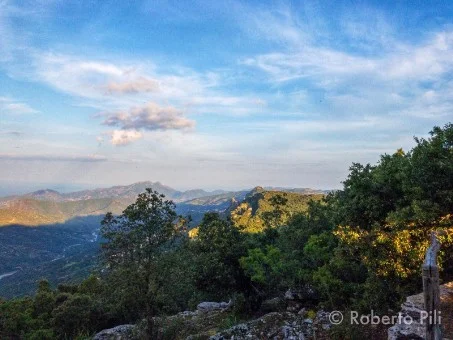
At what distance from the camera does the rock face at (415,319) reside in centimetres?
974

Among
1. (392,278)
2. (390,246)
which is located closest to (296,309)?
(392,278)

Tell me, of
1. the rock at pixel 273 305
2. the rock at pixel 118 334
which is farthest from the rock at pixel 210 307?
the rock at pixel 118 334

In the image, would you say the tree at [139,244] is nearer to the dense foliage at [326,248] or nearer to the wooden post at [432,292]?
the dense foliage at [326,248]

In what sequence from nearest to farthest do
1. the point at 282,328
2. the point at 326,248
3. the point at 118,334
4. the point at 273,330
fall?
the point at 282,328 → the point at 273,330 → the point at 326,248 → the point at 118,334

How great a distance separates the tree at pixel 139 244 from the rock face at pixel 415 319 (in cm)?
1101

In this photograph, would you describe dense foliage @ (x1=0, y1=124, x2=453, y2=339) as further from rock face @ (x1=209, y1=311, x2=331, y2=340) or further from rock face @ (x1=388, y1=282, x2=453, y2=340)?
rock face @ (x1=388, y1=282, x2=453, y2=340)

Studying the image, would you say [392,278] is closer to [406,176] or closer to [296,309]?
[406,176]

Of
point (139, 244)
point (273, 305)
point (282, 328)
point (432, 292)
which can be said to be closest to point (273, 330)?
point (282, 328)

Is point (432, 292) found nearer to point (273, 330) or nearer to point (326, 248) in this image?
point (273, 330)

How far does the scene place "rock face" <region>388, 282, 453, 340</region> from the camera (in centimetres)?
974

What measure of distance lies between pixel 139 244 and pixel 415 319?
12086 mm

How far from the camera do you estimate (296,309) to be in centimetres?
1978

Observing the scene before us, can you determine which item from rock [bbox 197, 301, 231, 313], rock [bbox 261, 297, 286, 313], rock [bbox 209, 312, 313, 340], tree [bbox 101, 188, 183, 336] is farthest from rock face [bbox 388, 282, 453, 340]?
rock [bbox 197, 301, 231, 313]

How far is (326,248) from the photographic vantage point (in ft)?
68.2
